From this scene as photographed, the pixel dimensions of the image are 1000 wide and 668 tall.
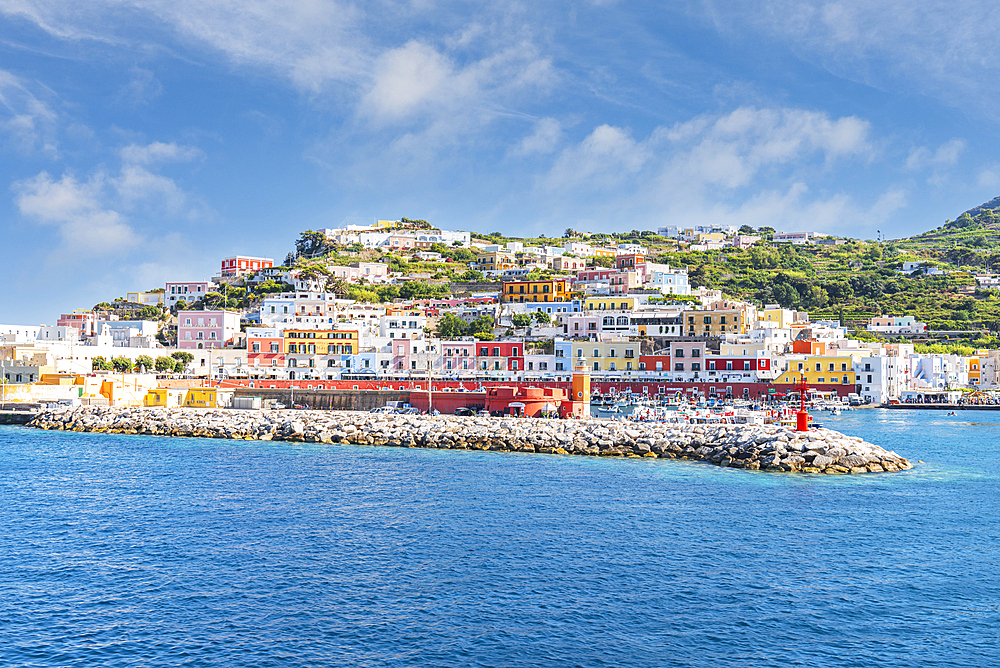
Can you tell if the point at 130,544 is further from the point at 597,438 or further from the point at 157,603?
the point at 597,438

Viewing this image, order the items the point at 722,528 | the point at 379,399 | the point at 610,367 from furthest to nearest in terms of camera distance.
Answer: the point at 610,367, the point at 379,399, the point at 722,528

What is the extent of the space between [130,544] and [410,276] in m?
93.7

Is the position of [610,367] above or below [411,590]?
above

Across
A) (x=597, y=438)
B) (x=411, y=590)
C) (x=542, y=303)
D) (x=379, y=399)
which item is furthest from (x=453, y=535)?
(x=542, y=303)

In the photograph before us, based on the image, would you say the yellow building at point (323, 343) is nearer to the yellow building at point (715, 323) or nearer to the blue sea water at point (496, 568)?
the yellow building at point (715, 323)

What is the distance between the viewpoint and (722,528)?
69.4ft

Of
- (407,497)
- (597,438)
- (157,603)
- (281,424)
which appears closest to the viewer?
(157,603)

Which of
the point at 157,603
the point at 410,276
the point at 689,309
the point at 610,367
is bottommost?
the point at 157,603

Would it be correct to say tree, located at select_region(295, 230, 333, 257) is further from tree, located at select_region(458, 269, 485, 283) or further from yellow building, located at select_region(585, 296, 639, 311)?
yellow building, located at select_region(585, 296, 639, 311)

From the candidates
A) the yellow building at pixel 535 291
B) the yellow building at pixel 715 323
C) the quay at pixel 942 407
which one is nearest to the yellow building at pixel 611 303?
the yellow building at pixel 715 323

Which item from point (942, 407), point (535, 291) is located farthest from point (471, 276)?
point (942, 407)

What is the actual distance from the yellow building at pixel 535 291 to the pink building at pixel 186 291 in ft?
122

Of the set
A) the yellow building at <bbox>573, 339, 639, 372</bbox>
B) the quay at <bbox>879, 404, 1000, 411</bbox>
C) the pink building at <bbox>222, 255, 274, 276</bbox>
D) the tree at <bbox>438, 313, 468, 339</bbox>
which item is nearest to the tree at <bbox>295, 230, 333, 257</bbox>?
the pink building at <bbox>222, 255, 274, 276</bbox>

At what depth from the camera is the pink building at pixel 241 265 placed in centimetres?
10938
